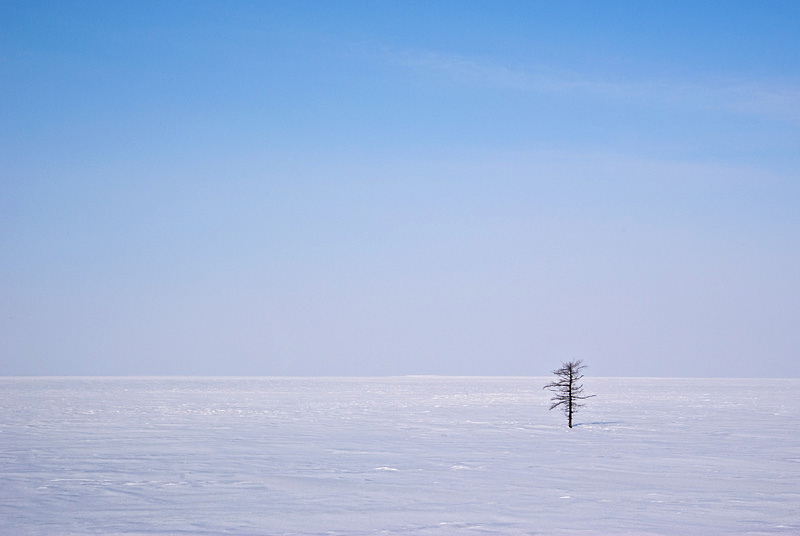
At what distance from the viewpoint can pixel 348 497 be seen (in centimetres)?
1850

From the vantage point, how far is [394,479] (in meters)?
21.3

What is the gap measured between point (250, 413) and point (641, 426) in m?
26.2

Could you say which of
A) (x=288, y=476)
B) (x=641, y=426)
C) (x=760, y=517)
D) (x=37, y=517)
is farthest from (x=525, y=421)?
(x=37, y=517)

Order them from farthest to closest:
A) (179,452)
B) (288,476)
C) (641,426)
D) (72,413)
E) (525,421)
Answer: (72,413) → (525,421) → (641,426) → (179,452) → (288,476)

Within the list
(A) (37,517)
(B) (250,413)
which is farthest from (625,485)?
(B) (250,413)

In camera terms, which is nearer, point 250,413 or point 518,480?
point 518,480

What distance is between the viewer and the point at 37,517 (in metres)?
15.8

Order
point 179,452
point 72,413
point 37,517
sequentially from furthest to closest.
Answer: point 72,413, point 179,452, point 37,517

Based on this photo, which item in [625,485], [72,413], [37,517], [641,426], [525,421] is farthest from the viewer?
[72,413]

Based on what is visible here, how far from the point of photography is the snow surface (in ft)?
50.7

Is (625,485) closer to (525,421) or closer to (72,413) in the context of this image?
(525,421)

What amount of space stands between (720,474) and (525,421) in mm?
22667

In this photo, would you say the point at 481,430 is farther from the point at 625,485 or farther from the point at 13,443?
the point at 13,443

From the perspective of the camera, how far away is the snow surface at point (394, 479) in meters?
15.5
